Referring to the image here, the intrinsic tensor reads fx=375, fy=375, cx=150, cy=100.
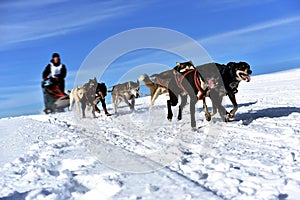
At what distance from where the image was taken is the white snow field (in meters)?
3.49

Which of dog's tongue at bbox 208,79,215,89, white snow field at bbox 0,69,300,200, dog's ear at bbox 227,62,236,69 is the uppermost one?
dog's ear at bbox 227,62,236,69

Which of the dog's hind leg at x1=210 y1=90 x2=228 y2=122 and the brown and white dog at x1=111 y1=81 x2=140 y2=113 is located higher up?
the brown and white dog at x1=111 y1=81 x2=140 y2=113

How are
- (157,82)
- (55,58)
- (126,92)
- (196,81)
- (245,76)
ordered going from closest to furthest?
(245,76) → (196,81) → (157,82) → (55,58) → (126,92)

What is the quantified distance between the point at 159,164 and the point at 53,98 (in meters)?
10.4

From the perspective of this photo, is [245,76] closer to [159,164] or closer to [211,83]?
[211,83]

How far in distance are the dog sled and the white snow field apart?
254 inches

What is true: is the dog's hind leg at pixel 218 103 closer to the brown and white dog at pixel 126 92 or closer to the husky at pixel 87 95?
the husky at pixel 87 95

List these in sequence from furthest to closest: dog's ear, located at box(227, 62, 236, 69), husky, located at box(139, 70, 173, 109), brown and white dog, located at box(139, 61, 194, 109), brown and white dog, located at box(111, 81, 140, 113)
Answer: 1. brown and white dog, located at box(111, 81, 140, 113)
2. husky, located at box(139, 70, 173, 109)
3. brown and white dog, located at box(139, 61, 194, 109)
4. dog's ear, located at box(227, 62, 236, 69)

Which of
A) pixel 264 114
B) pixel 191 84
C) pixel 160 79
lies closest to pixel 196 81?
pixel 191 84

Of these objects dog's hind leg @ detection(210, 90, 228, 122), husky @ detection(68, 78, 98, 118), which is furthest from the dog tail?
dog's hind leg @ detection(210, 90, 228, 122)

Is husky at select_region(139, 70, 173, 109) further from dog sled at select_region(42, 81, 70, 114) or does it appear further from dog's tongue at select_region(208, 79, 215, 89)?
dog sled at select_region(42, 81, 70, 114)

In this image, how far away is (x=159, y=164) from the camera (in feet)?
14.8

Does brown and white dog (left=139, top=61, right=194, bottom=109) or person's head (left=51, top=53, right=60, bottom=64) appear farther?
person's head (left=51, top=53, right=60, bottom=64)

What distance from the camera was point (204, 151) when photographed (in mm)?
5234
